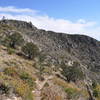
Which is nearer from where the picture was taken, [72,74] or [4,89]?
[4,89]

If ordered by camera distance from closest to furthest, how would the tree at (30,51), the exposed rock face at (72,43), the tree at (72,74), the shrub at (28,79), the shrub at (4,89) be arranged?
the shrub at (4,89), the shrub at (28,79), the tree at (72,74), the tree at (30,51), the exposed rock face at (72,43)

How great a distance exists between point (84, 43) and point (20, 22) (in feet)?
Answer: 179

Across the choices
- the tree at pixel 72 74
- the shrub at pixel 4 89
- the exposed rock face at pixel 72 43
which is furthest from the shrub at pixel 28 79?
the exposed rock face at pixel 72 43

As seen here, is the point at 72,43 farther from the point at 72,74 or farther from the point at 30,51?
the point at 72,74

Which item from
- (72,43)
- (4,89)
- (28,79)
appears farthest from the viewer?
(72,43)

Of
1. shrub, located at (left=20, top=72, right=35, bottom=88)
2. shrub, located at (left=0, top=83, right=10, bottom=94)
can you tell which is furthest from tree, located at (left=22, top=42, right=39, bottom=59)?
shrub, located at (left=0, top=83, right=10, bottom=94)

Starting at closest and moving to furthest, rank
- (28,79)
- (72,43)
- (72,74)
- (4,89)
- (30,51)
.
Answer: (4,89) < (28,79) < (72,74) < (30,51) < (72,43)

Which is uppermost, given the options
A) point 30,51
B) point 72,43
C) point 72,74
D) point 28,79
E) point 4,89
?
point 72,43

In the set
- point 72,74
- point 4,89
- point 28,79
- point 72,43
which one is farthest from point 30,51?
point 72,43

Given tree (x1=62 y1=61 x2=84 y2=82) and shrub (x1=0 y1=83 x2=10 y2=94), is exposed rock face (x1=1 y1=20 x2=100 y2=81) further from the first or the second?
shrub (x1=0 y1=83 x2=10 y2=94)

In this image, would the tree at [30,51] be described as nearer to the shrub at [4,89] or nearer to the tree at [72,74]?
the tree at [72,74]

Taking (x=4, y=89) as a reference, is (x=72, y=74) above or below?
below

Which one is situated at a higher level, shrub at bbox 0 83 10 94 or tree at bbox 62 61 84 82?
shrub at bbox 0 83 10 94

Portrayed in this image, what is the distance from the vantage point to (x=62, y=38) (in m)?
145
